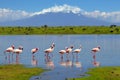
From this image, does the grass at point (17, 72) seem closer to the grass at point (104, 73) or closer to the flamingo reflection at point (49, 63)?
the flamingo reflection at point (49, 63)

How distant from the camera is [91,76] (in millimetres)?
30672

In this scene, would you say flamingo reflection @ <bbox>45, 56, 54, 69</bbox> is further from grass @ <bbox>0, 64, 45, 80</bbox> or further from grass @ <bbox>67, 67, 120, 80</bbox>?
grass @ <bbox>67, 67, 120, 80</bbox>

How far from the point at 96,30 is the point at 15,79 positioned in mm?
89740

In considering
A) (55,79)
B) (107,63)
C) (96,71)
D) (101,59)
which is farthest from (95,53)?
(55,79)

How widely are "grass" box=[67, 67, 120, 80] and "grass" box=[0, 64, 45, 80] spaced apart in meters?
5.03

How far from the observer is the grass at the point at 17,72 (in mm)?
30703

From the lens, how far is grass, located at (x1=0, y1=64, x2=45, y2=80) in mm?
30703

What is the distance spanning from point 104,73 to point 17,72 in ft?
26.5

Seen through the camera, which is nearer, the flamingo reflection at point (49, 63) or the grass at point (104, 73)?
the grass at point (104, 73)

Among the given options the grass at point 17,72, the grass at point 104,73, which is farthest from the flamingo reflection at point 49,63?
the grass at point 104,73

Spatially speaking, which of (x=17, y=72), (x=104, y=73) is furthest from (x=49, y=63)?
(x=104, y=73)

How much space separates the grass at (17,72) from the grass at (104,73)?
198 inches

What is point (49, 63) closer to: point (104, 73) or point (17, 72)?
point (17, 72)

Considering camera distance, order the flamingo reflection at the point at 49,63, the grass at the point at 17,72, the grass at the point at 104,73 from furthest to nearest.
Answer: the flamingo reflection at the point at 49,63 < the grass at the point at 17,72 < the grass at the point at 104,73
